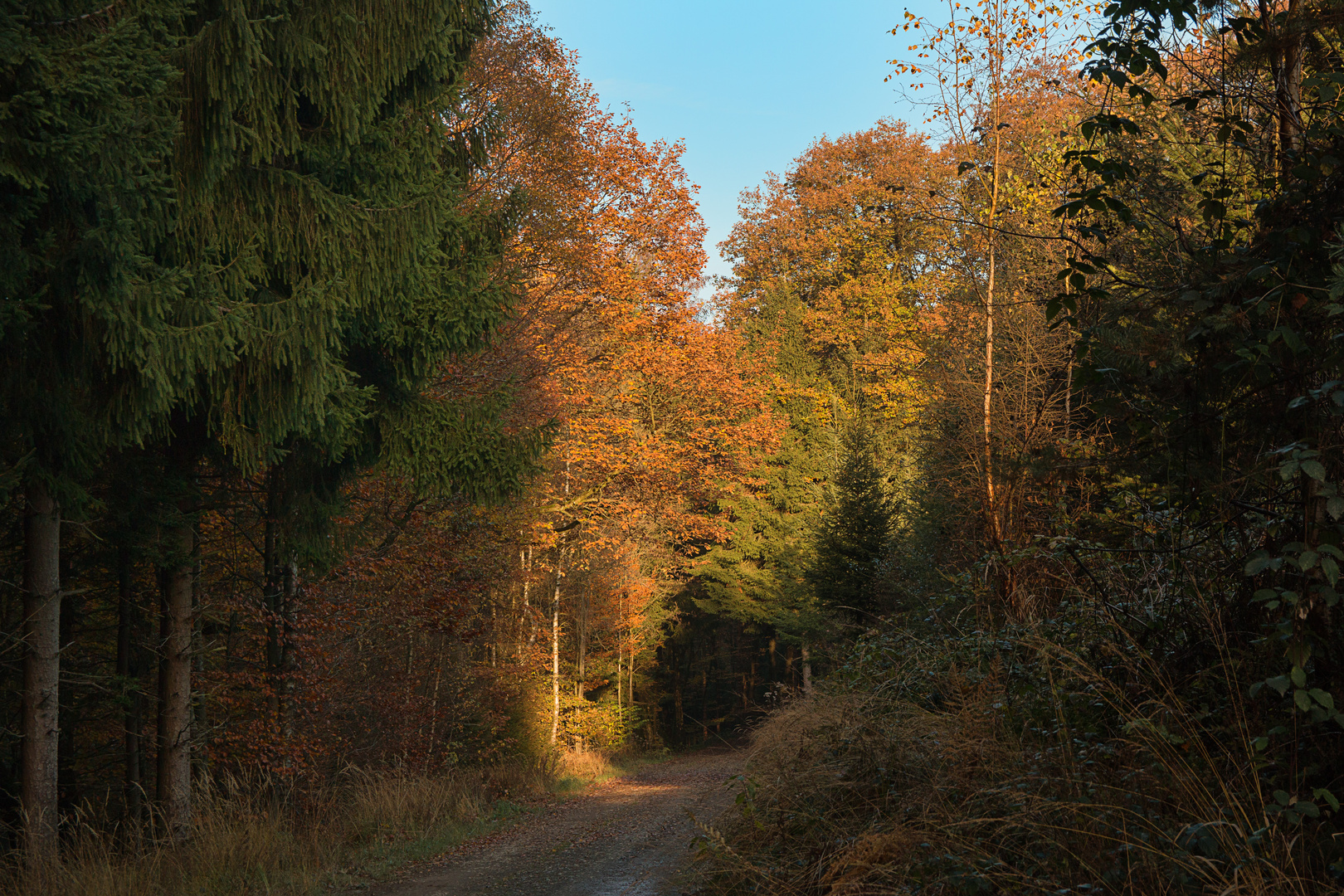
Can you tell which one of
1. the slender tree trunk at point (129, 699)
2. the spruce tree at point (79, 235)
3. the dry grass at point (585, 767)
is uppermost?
the spruce tree at point (79, 235)

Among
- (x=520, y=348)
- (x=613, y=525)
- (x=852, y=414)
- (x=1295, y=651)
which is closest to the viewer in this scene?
(x=1295, y=651)

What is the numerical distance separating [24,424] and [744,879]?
18.2 ft

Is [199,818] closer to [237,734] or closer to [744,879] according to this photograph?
[237,734]

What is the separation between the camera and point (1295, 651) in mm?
2926

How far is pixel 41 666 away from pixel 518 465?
4.25 m

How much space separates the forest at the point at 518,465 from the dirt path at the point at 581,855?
80 cm

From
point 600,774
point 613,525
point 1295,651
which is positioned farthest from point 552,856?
point 613,525

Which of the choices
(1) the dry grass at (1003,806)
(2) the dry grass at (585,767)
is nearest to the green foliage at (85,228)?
(1) the dry grass at (1003,806)

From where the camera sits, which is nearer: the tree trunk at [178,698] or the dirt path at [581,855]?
the dirt path at [581,855]

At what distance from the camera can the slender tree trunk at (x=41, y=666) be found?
670 cm

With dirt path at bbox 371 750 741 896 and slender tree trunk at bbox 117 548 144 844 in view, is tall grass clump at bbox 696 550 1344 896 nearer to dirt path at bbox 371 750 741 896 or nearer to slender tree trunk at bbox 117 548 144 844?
dirt path at bbox 371 750 741 896

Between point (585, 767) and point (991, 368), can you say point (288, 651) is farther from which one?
point (991, 368)

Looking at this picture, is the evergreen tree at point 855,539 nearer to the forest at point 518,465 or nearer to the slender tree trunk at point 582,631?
the forest at point 518,465

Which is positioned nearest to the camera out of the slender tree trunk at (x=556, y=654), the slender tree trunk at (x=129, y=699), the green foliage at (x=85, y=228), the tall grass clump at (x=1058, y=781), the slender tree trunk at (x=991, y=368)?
the tall grass clump at (x=1058, y=781)
